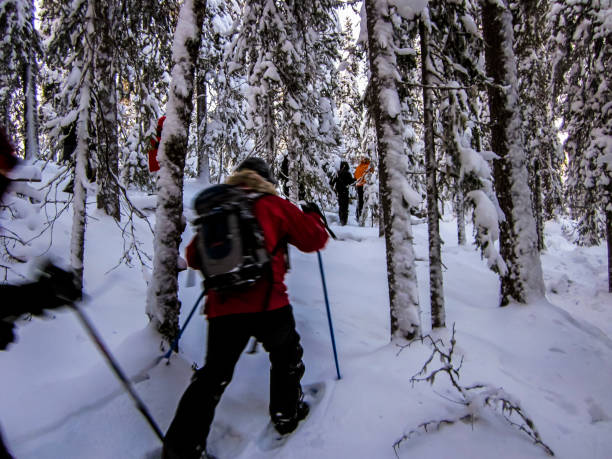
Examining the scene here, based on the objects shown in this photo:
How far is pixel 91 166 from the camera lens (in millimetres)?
4633

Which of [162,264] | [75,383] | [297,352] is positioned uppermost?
[162,264]

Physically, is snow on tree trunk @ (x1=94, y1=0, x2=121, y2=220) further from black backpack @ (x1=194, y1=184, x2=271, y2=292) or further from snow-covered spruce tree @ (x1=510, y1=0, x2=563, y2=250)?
snow-covered spruce tree @ (x1=510, y1=0, x2=563, y2=250)

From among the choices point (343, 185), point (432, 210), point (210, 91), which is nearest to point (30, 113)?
point (210, 91)

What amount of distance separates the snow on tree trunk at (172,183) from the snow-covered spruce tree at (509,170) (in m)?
4.74

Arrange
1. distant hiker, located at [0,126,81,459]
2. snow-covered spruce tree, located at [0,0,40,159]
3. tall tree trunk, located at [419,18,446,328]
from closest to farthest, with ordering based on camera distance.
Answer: distant hiker, located at [0,126,81,459]
tall tree trunk, located at [419,18,446,328]
snow-covered spruce tree, located at [0,0,40,159]

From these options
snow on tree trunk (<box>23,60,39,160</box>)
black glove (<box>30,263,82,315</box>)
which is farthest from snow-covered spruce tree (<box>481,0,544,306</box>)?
snow on tree trunk (<box>23,60,39,160</box>)

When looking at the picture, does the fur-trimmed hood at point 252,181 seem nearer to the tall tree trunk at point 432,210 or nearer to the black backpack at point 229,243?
the black backpack at point 229,243

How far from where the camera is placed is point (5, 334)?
160cm

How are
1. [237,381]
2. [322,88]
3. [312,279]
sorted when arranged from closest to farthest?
[237,381]
[312,279]
[322,88]

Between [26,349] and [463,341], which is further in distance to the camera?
[463,341]

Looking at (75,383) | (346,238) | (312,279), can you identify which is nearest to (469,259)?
(346,238)

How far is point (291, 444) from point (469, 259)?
388 inches

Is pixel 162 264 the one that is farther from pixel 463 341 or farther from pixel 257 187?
pixel 463 341

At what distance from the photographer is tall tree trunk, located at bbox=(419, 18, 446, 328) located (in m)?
4.96
